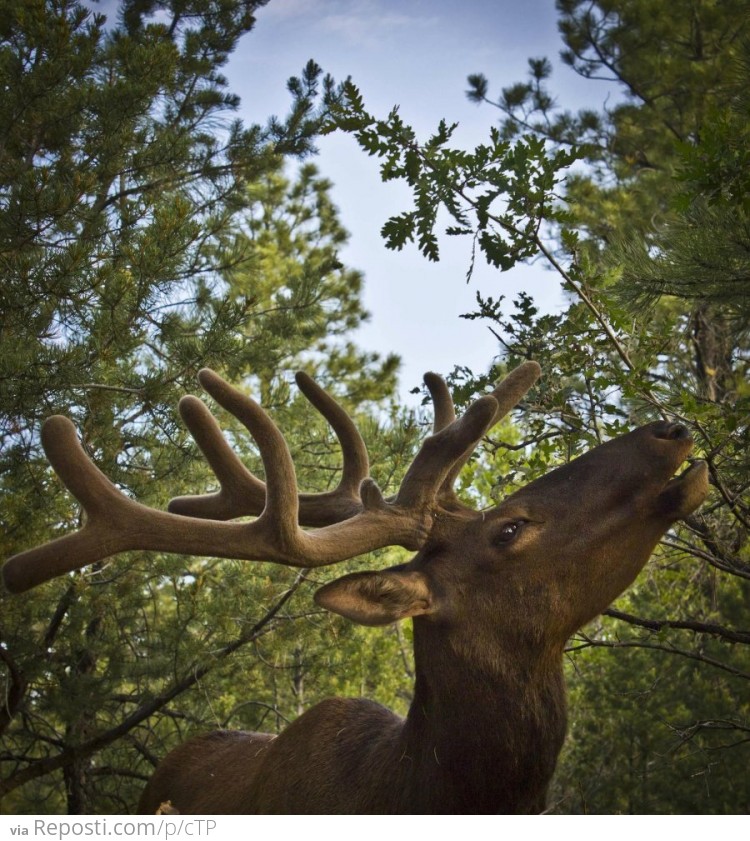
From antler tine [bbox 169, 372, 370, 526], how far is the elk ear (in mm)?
642

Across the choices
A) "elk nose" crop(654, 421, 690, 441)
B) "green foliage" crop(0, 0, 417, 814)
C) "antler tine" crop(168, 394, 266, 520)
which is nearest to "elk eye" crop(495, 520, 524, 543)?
"elk nose" crop(654, 421, 690, 441)

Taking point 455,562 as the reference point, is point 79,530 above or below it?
above

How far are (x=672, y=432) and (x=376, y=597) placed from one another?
3.66 feet

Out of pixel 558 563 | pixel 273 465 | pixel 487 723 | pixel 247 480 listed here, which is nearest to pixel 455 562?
pixel 558 563

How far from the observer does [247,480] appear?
132 inches

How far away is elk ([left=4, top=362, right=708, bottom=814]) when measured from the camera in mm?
2771

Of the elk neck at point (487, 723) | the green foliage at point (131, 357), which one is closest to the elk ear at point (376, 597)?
the elk neck at point (487, 723)

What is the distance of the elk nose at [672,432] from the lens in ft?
9.75

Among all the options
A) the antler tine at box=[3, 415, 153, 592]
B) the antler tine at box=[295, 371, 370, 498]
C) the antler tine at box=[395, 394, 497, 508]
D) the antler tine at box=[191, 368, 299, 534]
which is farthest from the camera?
the antler tine at box=[295, 371, 370, 498]

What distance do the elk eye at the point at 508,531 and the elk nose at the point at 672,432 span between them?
0.55 meters

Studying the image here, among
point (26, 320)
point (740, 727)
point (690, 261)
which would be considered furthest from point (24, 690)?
point (690, 261)

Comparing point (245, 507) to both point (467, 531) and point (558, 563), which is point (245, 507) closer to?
point (467, 531)

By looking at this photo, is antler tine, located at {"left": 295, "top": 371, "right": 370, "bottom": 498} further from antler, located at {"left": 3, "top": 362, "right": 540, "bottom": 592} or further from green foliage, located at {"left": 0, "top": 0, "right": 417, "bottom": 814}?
green foliage, located at {"left": 0, "top": 0, "right": 417, "bottom": 814}
